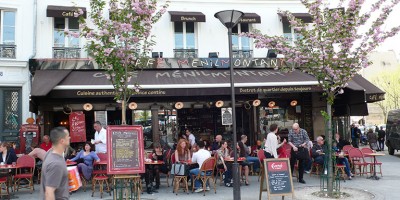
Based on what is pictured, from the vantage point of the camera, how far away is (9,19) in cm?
1366

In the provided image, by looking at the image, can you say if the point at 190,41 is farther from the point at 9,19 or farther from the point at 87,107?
the point at 9,19

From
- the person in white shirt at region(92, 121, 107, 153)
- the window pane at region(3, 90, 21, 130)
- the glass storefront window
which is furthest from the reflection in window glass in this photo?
the glass storefront window

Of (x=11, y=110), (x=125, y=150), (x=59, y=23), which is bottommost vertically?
(x=125, y=150)

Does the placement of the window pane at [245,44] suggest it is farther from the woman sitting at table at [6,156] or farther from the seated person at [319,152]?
the woman sitting at table at [6,156]

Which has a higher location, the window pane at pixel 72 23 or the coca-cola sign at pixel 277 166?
the window pane at pixel 72 23

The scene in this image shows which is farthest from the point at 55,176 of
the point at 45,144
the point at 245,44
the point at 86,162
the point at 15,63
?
the point at 245,44

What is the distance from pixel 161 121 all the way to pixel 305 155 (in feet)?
19.8

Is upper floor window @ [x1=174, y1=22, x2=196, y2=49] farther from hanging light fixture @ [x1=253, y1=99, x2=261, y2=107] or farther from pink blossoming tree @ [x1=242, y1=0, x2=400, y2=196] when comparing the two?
pink blossoming tree @ [x1=242, y1=0, x2=400, y2=196]

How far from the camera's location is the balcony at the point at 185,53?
14.7m

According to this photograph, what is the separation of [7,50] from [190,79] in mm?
6492

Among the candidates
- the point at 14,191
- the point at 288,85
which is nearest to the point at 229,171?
the point at 288,85

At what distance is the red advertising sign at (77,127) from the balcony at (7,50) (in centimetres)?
295

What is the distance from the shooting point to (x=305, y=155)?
10.8 metres

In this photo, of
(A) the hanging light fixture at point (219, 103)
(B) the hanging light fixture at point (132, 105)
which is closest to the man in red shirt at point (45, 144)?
(B) the hanging light fixture at point (132, 105)
